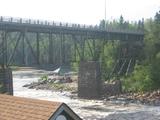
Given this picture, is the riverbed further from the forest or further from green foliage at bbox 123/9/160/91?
green foliage at bbox 123/9/160/91

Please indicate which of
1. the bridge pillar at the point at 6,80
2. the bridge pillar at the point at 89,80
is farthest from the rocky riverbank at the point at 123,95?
the bridge pillar at the point at 6,80

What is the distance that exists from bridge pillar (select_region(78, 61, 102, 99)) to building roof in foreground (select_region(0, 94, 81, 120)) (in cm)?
4866

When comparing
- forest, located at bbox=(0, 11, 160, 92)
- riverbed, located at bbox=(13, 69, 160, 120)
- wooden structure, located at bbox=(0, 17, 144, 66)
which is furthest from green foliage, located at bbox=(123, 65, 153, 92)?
riverbed, located at bbox=(13, 69, 160, 120)

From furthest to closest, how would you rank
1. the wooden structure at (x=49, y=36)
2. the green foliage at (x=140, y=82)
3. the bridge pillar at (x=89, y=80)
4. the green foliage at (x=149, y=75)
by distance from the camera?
the green foliage at (x=149, y=75) → the green foliage at (x=140, y=82) → the bridge pillar at (x=89, y=80) → the wooden structure at (x=49, y=36)

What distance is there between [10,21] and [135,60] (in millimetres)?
44126

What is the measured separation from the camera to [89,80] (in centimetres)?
6397

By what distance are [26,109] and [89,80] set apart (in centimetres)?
5059

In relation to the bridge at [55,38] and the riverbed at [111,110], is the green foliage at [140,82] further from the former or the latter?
the riverbed at [111,110]

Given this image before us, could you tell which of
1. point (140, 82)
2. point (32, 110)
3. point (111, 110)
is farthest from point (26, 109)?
point (140, 82)

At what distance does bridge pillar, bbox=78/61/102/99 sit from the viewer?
63.0m

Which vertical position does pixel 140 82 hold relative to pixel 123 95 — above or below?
above

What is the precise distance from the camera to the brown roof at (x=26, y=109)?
1298cm

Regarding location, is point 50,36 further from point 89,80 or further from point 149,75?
point 149,75

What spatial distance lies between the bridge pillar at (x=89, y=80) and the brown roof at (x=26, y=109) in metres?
48.6
